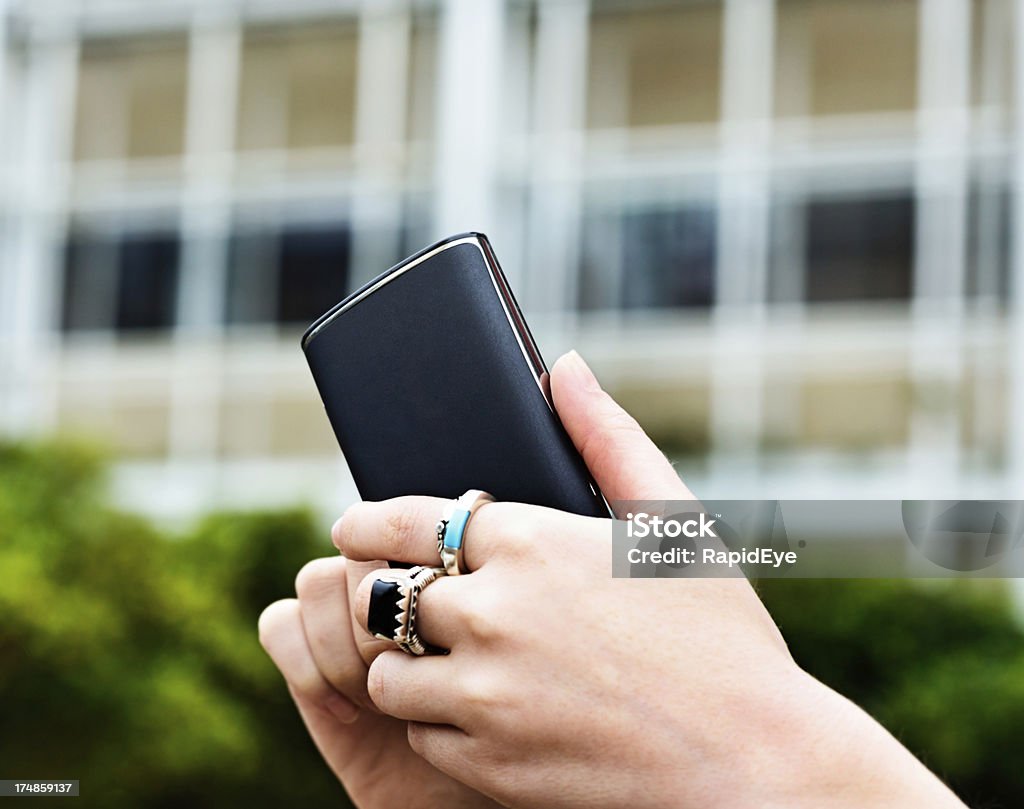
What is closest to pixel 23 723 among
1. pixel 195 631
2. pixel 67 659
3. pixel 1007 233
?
pixel 67 659

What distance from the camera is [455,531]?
0.94m

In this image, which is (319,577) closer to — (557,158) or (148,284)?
(557,158)

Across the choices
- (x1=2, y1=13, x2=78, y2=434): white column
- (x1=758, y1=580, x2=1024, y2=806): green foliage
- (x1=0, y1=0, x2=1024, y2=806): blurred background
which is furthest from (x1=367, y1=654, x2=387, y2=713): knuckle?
(x1=2, y1=13, x2=78, y2=434): white column

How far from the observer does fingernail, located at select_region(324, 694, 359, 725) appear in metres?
1.22

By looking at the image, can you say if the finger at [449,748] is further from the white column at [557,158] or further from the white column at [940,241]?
the white column at [557,158]

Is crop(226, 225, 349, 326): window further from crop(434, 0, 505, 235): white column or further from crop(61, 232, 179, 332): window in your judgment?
crop(434, 0, 505, 235): white column

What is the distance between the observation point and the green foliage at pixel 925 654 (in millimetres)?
6609

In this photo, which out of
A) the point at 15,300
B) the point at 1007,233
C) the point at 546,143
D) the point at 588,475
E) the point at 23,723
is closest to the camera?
the point at 588,475

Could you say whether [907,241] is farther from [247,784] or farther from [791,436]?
[247,784]

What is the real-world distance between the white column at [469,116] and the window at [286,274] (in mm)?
898

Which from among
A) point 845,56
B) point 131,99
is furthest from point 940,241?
point 131,99

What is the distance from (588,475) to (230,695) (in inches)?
272

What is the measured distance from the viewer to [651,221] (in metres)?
10.6

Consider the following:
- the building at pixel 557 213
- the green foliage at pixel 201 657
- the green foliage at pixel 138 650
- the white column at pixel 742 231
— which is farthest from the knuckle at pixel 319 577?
the white column at pixel 742 231
